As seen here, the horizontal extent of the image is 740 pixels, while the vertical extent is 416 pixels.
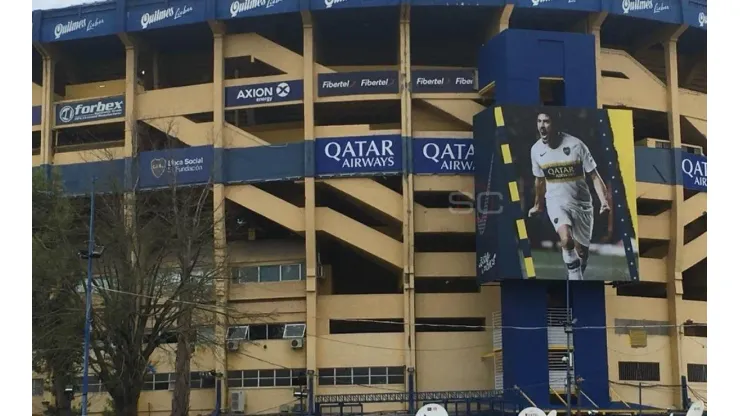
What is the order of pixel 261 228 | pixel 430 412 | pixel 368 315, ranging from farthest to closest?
pixel 261 228, pixel 368 315, pixel 430 412

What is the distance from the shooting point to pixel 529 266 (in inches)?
1631

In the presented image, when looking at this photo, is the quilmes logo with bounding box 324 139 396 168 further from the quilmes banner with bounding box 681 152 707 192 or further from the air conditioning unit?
the quilmes banner with bounding box 681 152 707 192

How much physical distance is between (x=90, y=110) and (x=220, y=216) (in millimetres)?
9751

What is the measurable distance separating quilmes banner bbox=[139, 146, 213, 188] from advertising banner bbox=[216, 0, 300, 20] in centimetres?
633

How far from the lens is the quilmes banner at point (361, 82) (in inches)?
1815

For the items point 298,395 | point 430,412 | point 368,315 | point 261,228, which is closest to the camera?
point 430,412

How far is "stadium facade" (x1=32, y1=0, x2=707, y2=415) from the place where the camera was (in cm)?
4381

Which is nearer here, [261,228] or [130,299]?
[130,299]

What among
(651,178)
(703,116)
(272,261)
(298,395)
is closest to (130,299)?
(298,395)

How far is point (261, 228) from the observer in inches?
1953

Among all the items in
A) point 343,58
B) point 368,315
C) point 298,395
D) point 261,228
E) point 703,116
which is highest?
point 343,58

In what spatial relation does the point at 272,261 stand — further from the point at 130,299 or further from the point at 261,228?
the point at 130,299

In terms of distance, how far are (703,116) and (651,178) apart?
5814 millimetres

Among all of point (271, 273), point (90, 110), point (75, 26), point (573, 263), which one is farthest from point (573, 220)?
point (75, 26)
